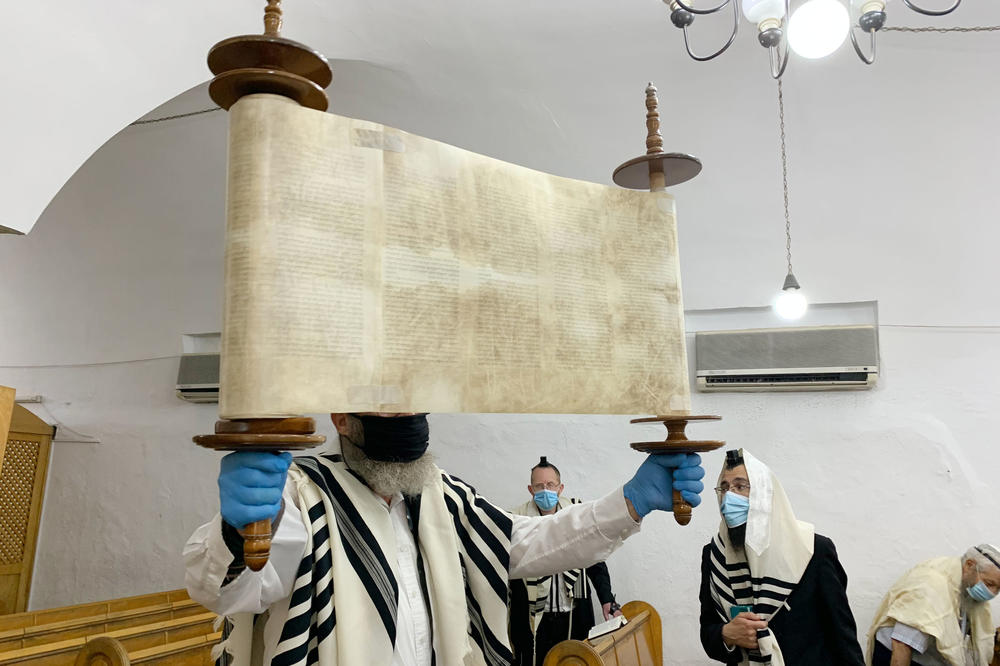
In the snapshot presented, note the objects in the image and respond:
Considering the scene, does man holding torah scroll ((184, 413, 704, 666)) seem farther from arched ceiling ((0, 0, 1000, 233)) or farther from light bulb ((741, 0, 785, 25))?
arched ceiling ((0, 0, 1000, 233))

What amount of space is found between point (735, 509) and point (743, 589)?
Result: 35 centimetres

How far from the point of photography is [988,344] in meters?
4.45

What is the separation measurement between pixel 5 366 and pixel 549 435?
536 cm

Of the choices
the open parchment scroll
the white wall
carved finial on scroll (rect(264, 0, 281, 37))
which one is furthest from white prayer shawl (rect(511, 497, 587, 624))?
carved finial on scroll (rect(264, 0, 281, 37))

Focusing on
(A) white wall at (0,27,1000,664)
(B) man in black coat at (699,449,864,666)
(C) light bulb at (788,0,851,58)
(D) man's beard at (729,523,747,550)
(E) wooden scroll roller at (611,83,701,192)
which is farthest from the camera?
(A) white wall at (0,27,1000,664)

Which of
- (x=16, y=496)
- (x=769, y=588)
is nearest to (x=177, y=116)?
(x=16, y=496)

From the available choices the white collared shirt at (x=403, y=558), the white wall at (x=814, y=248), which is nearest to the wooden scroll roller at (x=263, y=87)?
the white collared shirt at (x=403, y=558)

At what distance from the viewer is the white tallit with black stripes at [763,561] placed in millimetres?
3045

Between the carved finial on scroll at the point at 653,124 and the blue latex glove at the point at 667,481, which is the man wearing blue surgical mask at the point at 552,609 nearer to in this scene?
the blue latex glove at the point at 667,481

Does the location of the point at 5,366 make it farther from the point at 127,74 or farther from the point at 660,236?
the point at 660,236

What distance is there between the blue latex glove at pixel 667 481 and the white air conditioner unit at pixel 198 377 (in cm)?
504

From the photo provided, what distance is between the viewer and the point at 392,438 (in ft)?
6.09

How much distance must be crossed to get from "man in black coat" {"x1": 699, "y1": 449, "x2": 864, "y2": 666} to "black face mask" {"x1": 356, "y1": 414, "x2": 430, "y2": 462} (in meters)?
1.93

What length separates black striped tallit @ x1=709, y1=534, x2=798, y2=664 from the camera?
304cm
